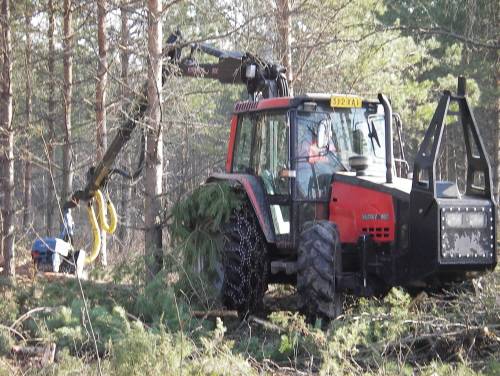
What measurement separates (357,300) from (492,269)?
1374 millimetres

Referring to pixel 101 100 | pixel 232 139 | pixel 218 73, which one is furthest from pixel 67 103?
pixel 232 139

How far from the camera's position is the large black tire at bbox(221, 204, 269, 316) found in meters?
8.77

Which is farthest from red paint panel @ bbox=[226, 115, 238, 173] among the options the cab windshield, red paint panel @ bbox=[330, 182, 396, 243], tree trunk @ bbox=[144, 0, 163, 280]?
red paint panel @ bbox=[330, 182, 396, 243]

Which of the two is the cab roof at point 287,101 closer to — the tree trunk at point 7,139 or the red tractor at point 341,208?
the red tractor at point 341,208

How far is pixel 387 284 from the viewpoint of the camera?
791 centimetres

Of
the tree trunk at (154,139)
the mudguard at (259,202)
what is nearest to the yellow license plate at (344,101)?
the mudguard at (259,202)

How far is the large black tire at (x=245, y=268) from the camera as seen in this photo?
28.8ft

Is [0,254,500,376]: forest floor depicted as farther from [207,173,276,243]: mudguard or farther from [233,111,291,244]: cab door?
[233,111,291,244]: cab door

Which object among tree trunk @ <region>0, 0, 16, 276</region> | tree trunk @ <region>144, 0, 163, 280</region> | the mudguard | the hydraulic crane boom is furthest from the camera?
tree trunk @ <region>0, 0, 16, 276</region>

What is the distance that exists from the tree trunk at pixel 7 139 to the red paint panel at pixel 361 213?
16.2ft

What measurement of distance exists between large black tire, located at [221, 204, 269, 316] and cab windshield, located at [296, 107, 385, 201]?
0.79m

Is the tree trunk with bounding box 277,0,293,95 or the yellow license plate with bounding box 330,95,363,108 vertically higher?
the tree trunk with bounding box 277,0,293,95

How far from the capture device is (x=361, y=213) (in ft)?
26.6

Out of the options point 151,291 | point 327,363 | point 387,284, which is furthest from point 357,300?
point 327,363
